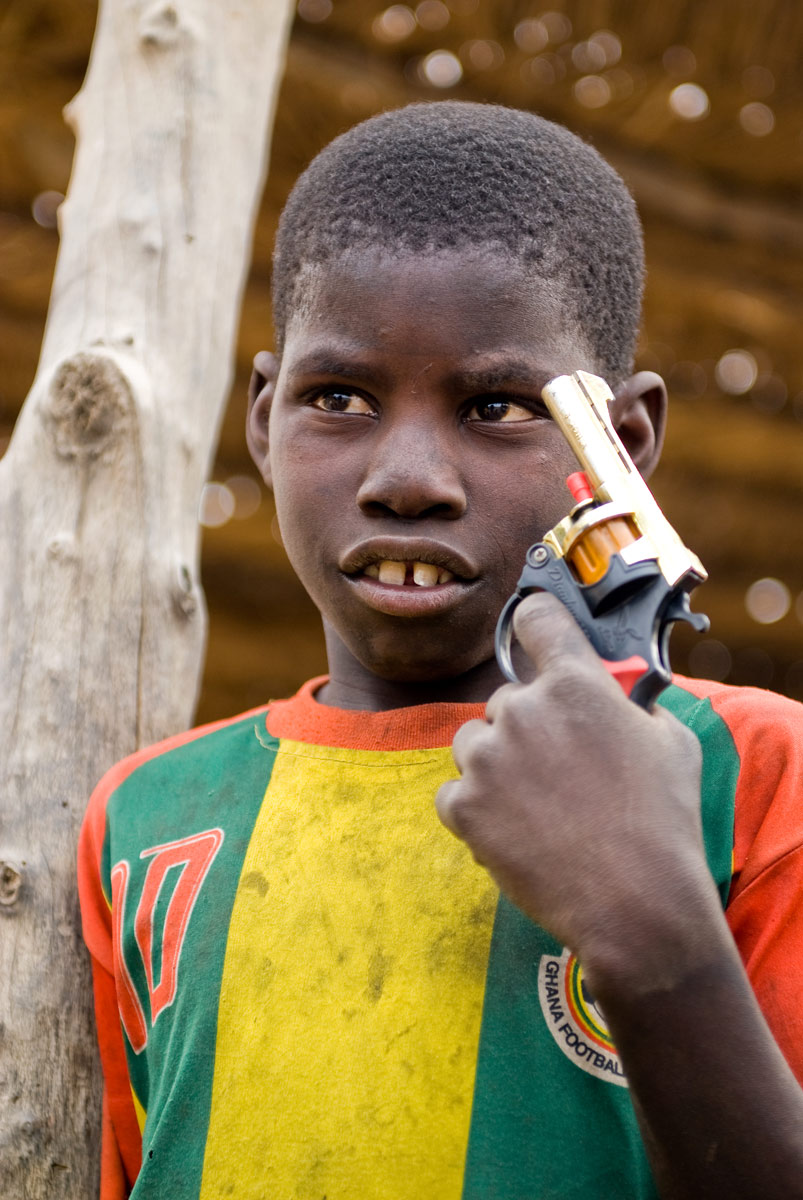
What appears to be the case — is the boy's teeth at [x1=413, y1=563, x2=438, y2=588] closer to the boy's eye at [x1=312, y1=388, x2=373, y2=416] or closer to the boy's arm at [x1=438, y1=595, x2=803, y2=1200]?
the boy's eye at [x1=312, y1=388, x2=373, y2=416]

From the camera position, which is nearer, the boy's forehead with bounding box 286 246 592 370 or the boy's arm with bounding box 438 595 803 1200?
the boy's arm with bounding box 438 595 803 1200

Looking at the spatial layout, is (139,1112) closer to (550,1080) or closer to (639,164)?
(550,1080)

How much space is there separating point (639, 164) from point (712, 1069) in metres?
3.77

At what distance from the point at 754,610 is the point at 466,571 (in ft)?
19.5

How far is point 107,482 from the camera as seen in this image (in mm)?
1916

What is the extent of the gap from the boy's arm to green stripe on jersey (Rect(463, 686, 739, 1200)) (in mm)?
154

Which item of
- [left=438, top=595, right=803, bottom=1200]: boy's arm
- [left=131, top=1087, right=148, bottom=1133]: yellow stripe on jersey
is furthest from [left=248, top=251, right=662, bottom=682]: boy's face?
[left=131, top=1087, right=148, bottom=1133]: yellow stripe on jersey

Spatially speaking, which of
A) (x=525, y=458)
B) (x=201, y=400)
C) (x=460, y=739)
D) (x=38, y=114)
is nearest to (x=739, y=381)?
(x=38, y=114)

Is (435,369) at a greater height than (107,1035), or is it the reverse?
(435,369)

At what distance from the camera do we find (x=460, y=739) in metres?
1.16

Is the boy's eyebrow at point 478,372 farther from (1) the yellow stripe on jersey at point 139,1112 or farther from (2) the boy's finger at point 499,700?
(1) the yellow stripe on jersey at point 139,1112

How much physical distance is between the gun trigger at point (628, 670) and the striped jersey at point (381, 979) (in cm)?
27

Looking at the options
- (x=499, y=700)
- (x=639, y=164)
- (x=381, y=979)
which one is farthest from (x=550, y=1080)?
(x=639, y=164)

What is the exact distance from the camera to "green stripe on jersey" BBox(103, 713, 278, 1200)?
1.37 meters
